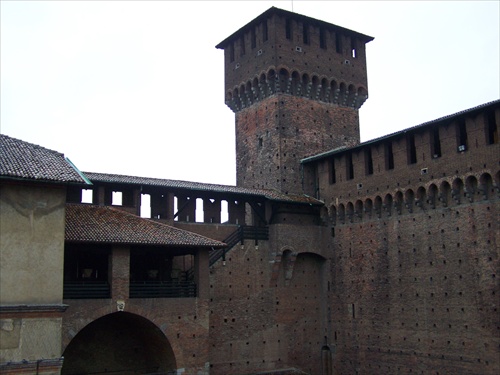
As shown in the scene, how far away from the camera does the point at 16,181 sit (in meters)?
15.3

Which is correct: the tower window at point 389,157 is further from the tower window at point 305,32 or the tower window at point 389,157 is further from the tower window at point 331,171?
the tower window at point 305,32

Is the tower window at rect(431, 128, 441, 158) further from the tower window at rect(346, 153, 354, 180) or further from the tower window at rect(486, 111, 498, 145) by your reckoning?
the tower window at rect(346, 153, 354, 180)

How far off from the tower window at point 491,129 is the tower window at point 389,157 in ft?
13.2

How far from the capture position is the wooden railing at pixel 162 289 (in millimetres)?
19402

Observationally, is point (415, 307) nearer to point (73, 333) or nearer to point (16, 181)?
point (73, 333)

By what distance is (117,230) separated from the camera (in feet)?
62.1

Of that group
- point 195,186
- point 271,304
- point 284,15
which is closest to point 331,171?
point 271,304

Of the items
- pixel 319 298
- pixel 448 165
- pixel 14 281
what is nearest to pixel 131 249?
pixel 14 281

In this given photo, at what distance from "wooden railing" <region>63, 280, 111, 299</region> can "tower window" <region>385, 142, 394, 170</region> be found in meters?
11.1

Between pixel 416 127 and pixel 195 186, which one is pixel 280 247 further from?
pixel 416 127

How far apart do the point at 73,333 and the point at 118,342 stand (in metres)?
3.68

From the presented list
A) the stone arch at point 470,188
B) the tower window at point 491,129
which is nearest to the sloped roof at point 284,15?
the tower window at point 491,129

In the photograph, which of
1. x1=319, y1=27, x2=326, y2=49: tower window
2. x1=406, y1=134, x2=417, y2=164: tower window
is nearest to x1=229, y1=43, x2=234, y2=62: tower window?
x1=319, y1=27, x2=326, y2=49: tower window

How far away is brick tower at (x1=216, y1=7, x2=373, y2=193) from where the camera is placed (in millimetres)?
26938
